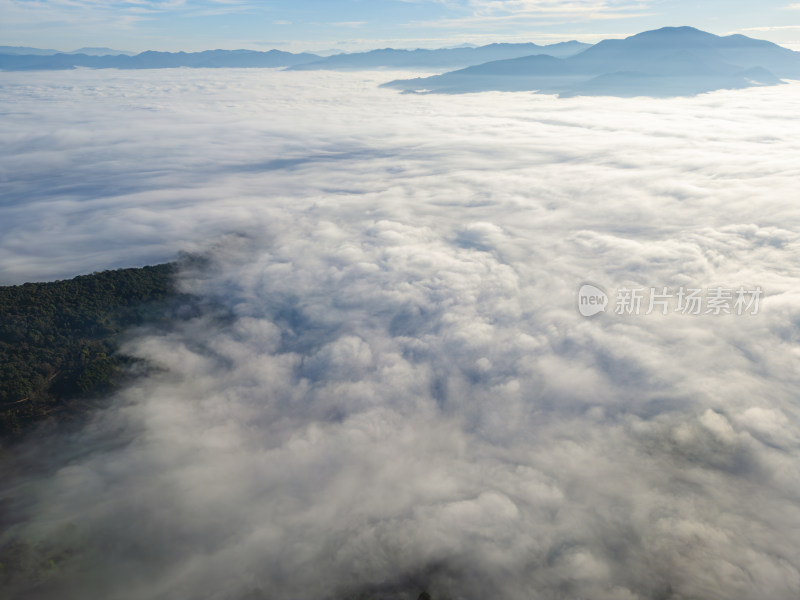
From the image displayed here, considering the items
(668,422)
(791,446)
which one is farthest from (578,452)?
(791,446)

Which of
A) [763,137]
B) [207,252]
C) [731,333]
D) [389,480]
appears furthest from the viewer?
[763,137]

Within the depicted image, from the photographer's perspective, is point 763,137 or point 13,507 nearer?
point 13,507

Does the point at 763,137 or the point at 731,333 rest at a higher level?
the point at 763,137

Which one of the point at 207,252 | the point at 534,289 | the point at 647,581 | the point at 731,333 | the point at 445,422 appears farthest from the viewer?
the point at 207,252

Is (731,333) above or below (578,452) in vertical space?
above

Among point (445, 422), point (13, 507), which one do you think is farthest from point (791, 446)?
point (13, 507)

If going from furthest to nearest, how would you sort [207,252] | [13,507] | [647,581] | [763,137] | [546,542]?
[763,137] < [207,252] < [13,507] < [546,542] < [647,581]

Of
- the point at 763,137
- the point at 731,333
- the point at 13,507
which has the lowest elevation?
the point at 13,507

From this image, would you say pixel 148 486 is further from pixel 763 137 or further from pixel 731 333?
pixel 763 137

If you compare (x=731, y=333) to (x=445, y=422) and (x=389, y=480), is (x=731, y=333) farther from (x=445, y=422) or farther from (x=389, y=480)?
(x=389, y=480)
